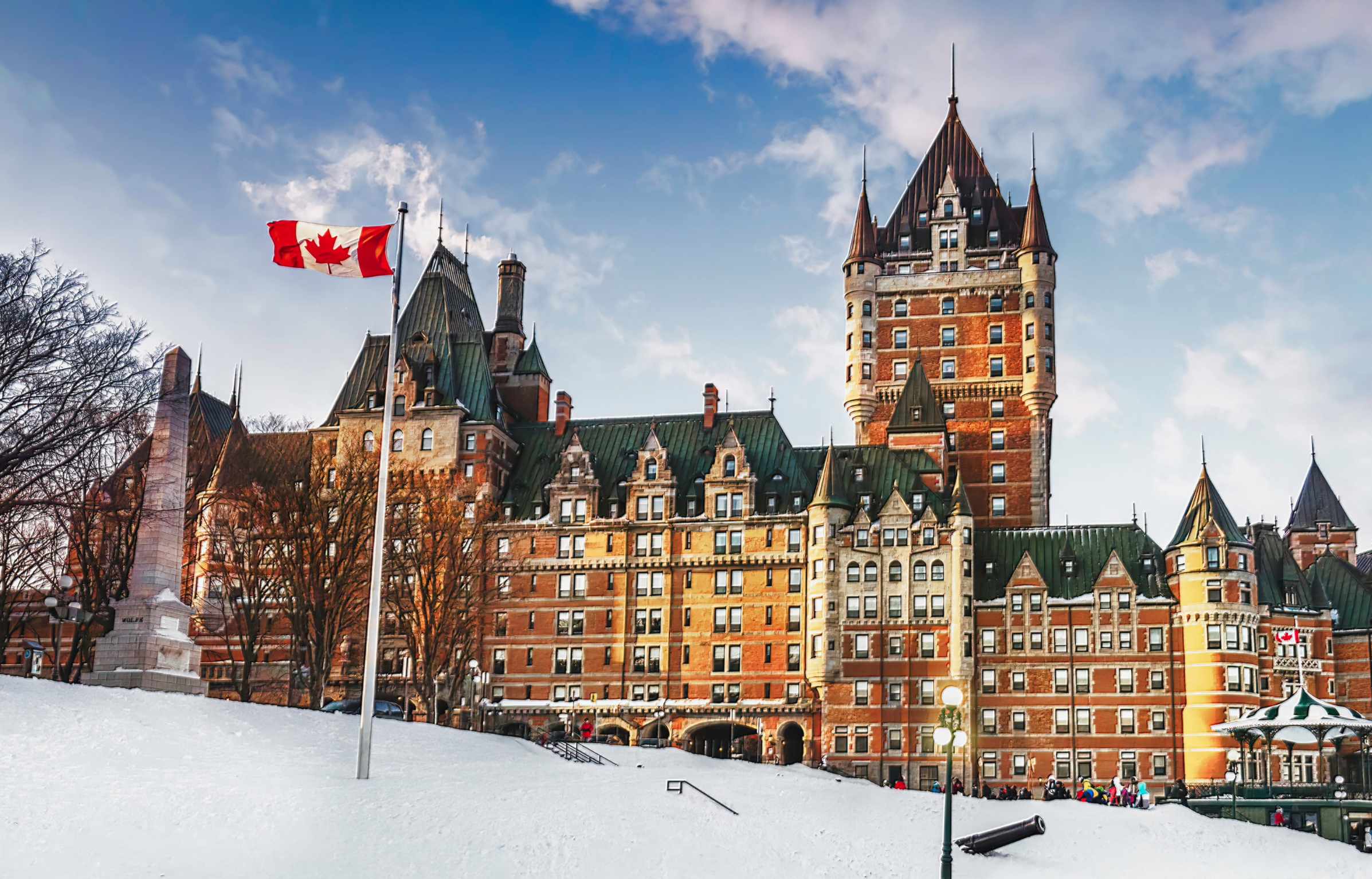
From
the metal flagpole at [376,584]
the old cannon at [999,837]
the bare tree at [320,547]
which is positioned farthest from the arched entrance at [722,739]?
the metal flagpole at [376,584]

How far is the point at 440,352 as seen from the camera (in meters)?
105

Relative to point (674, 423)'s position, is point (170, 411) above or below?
below

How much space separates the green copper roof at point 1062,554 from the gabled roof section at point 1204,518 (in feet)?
8.33

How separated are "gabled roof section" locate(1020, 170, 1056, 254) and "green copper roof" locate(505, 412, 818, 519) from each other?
71.9 ft

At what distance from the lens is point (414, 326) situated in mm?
107250

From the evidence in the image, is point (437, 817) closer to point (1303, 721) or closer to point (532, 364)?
point (1303, 721)

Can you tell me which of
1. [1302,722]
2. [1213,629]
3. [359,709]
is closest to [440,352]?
[359,709]

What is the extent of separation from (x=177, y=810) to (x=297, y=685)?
51687 millimetres

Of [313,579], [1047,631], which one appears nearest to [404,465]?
[313,579]

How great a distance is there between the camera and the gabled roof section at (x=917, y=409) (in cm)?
9950

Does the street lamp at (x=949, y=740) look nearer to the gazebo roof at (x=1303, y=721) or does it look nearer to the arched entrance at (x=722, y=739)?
the gazebo roof at (x=1303, y=721)

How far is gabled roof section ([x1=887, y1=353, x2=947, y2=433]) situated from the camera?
9950 cm

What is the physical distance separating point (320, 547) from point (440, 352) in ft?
112

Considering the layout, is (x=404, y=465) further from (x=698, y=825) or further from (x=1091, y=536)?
(x=698, y=825)
